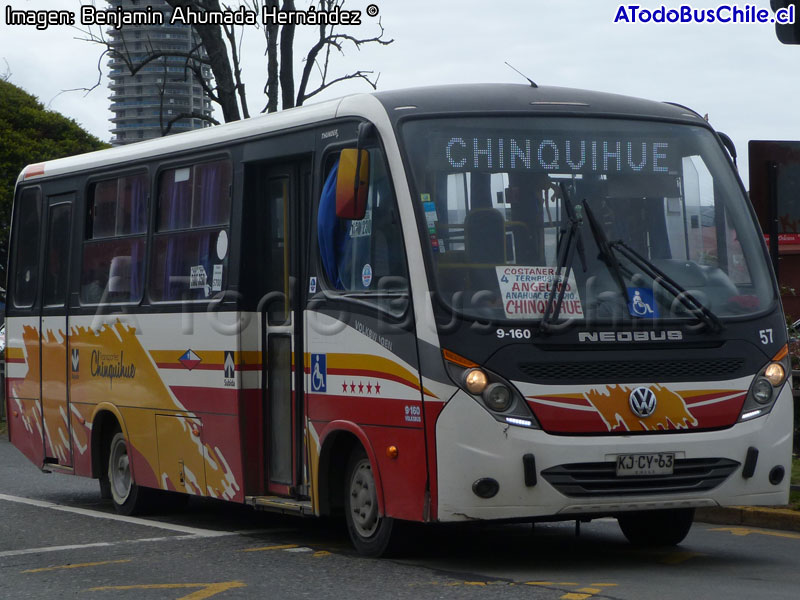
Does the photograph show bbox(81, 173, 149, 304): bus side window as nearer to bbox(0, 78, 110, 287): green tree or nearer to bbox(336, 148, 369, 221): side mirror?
bbox(336, 148, 369, 221): side mirror

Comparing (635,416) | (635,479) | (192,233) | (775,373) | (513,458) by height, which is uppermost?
(192,233)

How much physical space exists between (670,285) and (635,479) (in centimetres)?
123

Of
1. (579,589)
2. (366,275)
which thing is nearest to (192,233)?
(366,275)

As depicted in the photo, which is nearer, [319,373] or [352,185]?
[352,185]

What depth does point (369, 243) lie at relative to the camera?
9.83 m

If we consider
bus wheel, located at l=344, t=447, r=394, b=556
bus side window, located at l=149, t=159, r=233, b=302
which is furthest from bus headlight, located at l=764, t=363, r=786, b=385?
bus side window, located at l=149, t=159, r=233, b=302

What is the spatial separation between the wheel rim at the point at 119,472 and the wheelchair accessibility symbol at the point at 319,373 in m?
3.62

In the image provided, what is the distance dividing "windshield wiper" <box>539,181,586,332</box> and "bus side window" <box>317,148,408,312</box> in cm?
89

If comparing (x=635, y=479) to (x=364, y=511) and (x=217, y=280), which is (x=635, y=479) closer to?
(x=364, y=511)

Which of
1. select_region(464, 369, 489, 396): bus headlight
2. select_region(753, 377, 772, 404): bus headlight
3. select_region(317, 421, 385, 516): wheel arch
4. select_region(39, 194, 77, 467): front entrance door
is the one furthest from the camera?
select_region(39, 194, 77, 467): front entrance door

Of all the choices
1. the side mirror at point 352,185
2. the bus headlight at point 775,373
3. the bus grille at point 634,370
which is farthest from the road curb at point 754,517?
the side mirror at point 352,185

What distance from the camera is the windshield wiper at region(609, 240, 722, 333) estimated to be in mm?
9383

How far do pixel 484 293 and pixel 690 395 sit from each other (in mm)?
1399

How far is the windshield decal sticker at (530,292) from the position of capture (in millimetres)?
9094
